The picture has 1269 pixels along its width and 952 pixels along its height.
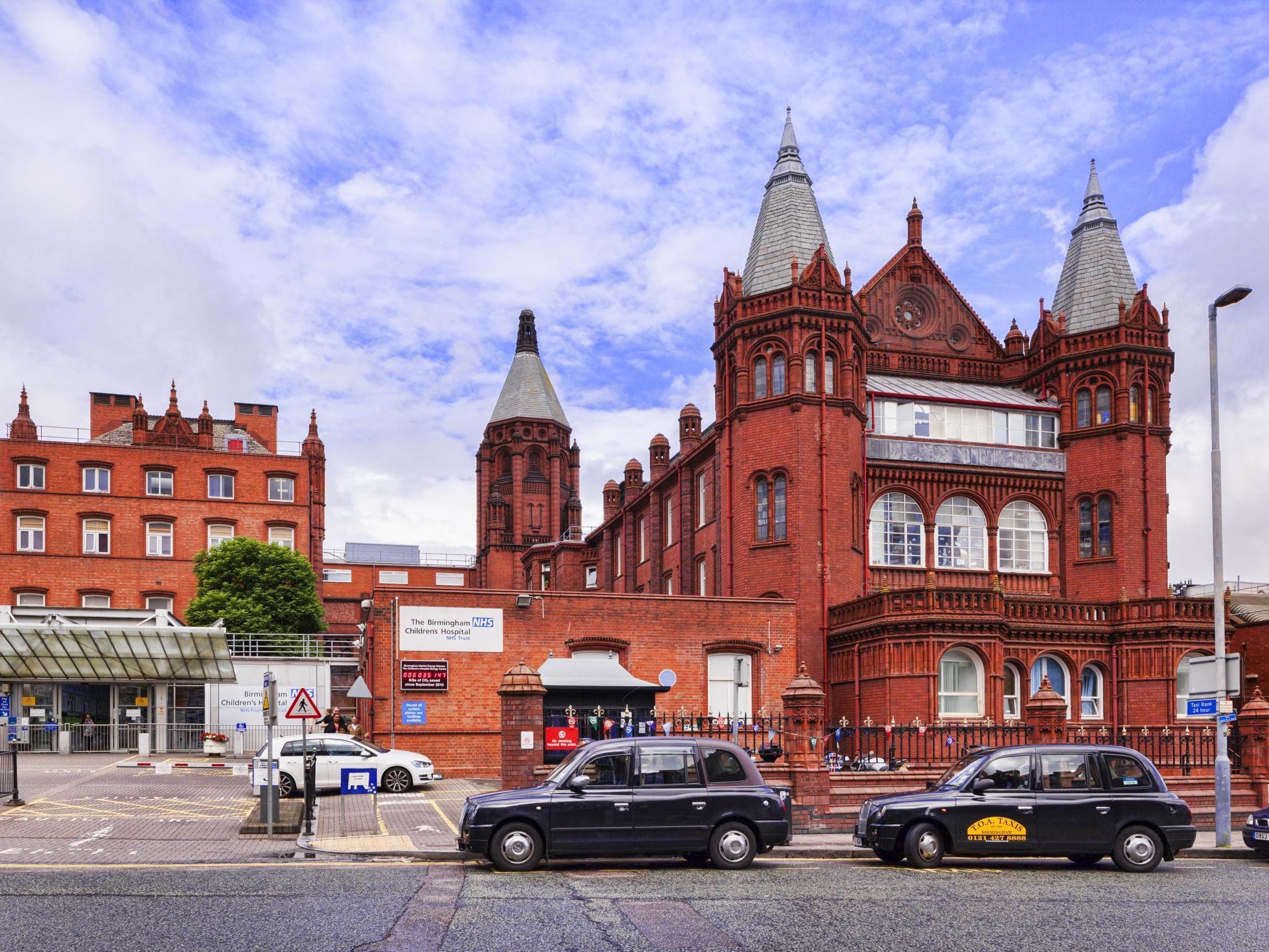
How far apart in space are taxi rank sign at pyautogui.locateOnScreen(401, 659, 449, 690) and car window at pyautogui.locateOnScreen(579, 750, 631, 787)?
17.6 meters

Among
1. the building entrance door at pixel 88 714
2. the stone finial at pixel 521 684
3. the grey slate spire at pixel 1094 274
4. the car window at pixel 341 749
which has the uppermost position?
the grey slate spire at pixel 1094 274

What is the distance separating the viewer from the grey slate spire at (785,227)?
40.3 meters

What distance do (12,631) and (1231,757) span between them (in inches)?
1372

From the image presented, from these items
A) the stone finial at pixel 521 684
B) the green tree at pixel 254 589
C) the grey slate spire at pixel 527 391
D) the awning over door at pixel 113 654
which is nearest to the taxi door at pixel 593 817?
the stone finial at pixel 521 684

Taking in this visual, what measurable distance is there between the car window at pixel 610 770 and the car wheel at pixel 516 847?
98 cm

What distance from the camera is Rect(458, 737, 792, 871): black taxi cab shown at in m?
15.8

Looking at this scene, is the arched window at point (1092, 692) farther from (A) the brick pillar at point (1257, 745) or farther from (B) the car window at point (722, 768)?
(B) the car window at point (722, 768)

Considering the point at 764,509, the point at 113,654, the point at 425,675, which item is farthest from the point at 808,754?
the point at 113,654

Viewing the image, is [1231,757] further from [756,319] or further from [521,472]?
[521,472]

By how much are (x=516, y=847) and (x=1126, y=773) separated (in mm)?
8173

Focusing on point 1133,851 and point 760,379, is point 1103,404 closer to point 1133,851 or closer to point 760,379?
point 760,379

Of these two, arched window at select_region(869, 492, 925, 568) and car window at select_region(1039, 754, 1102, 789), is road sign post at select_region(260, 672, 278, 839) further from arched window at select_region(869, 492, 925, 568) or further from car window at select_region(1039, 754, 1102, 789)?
arched window at select_region(869, 492, 925, 568)

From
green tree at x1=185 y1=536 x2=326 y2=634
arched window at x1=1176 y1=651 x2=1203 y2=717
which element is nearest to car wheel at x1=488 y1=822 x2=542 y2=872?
arched window at x1=1176 y1=651 x2=1203 y2=717

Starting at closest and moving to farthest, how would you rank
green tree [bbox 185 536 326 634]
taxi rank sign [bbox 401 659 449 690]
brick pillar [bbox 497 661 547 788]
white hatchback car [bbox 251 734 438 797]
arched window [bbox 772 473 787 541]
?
1. brick pillar [bbox 497 661 547 788]
2. white hatchback car [bbox 251 734 438 797]
3. taxi rank sign [bbox 401 659 449 690]
4. arched window [bbox 772 473 787 541]
5. green tree [bbox 185 536 326 634]
